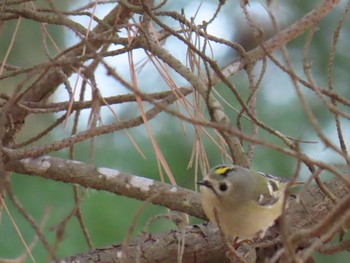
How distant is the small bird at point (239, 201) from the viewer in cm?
137

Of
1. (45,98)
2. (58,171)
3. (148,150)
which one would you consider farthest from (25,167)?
(148,150)

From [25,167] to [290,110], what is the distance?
161 cm

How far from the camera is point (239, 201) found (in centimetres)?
142

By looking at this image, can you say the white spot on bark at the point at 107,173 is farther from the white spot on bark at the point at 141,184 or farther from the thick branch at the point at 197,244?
the thick branch at the point at 197,244

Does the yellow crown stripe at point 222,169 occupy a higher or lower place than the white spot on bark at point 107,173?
lower

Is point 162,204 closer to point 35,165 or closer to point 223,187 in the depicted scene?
point 223,187

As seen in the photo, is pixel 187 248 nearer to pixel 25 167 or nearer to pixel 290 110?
pixel 25 167

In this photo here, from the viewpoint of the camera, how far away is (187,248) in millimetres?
1482

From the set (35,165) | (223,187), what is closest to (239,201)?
(223,187)

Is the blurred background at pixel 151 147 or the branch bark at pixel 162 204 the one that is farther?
the blurred background at pixel 151 147

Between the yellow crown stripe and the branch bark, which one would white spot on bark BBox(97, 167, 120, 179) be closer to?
the branch bark

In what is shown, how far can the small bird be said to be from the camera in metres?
1.37

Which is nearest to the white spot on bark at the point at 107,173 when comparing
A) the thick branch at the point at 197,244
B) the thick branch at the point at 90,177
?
the thick branch at the point at 90,177

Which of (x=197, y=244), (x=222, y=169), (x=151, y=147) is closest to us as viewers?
(x=222, y=169)
